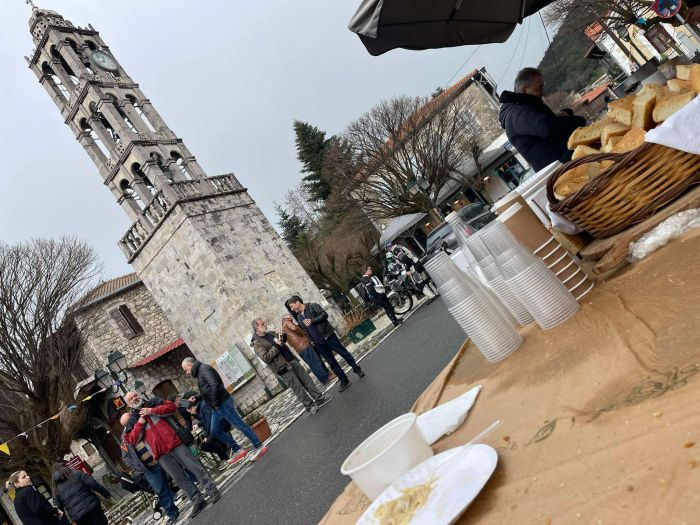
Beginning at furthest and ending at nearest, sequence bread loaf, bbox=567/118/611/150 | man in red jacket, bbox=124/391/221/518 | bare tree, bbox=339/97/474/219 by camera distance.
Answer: bare tree, bbox=339/97/474/219
man in red jacket, bbox=124/391/221/518
bread loaf, bbox=567/118/611/150

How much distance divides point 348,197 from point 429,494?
94.9 feet

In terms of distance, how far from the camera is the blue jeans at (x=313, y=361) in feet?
27.9

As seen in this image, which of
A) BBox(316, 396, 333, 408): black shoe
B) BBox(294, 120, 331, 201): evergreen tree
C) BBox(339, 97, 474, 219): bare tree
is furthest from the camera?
BBox(294, 120, 331, 201): evergreen tree

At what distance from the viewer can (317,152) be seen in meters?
39.9

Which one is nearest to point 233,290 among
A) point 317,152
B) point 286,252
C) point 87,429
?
point 286,252

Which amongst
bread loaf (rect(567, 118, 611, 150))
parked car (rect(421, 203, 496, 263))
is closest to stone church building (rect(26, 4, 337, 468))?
parked car (rect(421, 203, 496, 263))

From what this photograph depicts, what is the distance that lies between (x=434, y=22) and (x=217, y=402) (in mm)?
6412

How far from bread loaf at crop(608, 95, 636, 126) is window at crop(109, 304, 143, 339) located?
24704mm

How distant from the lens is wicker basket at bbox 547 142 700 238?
1.63 metres

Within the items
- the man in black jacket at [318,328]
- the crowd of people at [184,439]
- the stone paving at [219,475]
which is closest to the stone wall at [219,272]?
the stone paving at [219,475]

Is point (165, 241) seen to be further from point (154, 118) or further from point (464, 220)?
point (464, 220)

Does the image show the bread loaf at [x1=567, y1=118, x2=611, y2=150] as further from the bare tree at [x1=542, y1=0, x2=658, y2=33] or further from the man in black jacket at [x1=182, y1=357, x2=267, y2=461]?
the bare tree at [x1=542, y1=0, x2=658, y2=33]

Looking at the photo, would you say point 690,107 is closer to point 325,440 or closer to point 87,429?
point 325,440

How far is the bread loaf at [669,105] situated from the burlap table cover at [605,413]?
0.60 metres
